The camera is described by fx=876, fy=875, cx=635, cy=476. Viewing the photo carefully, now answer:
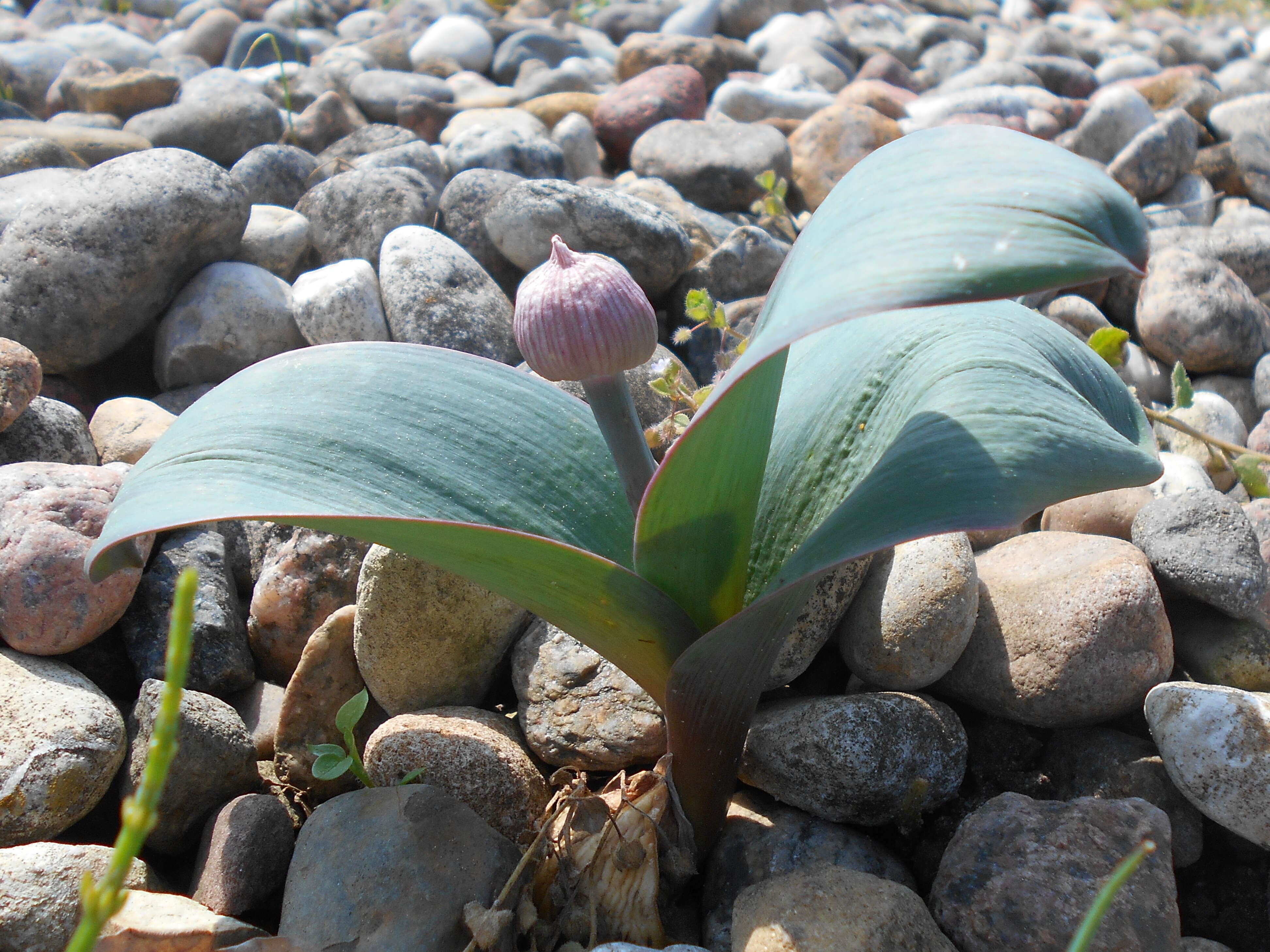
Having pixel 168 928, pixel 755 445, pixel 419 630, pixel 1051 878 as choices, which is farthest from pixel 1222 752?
pixel 168 928

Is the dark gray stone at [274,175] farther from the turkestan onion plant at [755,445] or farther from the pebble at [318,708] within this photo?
the turkestan onion plant at [755,445]

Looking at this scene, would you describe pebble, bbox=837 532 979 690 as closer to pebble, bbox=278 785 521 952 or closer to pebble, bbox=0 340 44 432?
pebble, bbox=278 785 521 952

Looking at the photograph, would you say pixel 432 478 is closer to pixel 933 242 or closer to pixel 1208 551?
pixel 933 242

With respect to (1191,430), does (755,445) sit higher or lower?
higher

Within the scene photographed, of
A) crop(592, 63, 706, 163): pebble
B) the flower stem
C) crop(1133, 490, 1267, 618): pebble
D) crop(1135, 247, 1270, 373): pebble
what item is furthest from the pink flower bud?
crop(592, 63, 706, 163): pebble

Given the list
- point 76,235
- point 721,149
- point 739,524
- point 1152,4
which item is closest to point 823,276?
point 739,524
